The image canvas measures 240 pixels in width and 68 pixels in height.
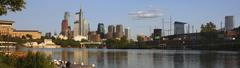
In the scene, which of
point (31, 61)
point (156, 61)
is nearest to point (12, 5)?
point (31, 61)

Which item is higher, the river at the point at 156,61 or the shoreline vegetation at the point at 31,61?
the shoreline vegetation at the point at 31,61

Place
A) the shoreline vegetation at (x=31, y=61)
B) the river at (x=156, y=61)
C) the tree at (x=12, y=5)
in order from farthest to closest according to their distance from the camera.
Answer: the river at (x=156, y=61)
the shoreline vegetation at (x=31, y=61)
the tree at (x=12, y=5)

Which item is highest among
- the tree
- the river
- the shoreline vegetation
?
the tree

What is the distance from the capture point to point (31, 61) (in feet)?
108

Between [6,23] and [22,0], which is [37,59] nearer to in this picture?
[22,0]

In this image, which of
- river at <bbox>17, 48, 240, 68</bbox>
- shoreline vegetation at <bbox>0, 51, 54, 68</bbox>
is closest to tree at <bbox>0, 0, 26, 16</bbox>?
shoreline vegetation at <bbox>0, 51, 54, 68</bbox>

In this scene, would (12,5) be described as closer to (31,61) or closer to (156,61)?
(31,61)

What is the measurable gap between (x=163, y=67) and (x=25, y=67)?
136 ft

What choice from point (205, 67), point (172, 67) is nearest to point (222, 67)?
point (205, 67)

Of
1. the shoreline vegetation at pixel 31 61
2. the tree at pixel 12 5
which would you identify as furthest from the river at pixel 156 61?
the tree at pixel 12 5

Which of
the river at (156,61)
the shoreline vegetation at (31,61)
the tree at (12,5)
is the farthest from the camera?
the river at (156,61)

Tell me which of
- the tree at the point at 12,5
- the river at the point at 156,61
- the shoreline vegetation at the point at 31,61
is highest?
the tree at the point at 12,5

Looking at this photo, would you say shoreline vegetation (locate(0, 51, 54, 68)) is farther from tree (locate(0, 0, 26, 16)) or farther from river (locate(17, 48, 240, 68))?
river (locate(17, 48, 240, 68))

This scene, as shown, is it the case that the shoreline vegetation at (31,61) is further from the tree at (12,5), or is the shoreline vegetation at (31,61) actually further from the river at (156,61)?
the river at (156,61)
